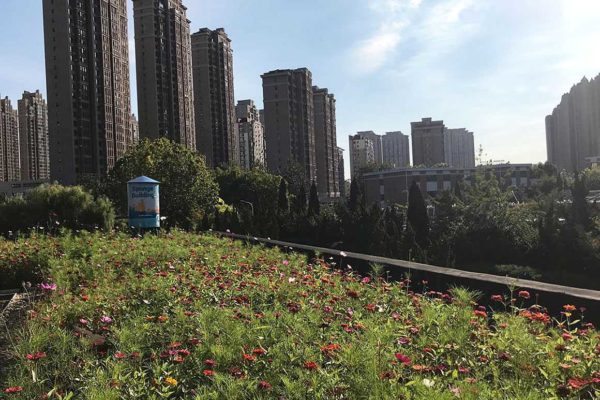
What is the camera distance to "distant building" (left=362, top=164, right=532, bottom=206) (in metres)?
79.7

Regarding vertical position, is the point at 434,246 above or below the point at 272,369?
below

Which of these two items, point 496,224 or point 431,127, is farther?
point 431,127

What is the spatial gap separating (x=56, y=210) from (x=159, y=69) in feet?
172

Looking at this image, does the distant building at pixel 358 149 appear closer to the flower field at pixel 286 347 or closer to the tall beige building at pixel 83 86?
the tall beige building at pixel 83 86

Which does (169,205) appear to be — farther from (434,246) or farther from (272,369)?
(272,369)

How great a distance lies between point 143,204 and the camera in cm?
1382

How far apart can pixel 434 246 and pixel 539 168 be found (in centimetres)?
5813

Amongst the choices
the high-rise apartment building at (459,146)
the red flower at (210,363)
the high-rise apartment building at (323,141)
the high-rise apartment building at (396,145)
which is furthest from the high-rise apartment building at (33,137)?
the red flower at (210,363)

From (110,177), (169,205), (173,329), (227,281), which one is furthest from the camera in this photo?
(110,177)

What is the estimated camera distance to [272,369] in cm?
276

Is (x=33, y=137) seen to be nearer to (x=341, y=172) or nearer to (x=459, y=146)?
(x=341, y=172)

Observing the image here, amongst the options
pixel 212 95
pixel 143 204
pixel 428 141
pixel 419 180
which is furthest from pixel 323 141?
pixel 143 204

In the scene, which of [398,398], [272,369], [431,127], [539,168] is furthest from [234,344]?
[431,127]

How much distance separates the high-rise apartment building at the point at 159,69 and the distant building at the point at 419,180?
34.6 metres
